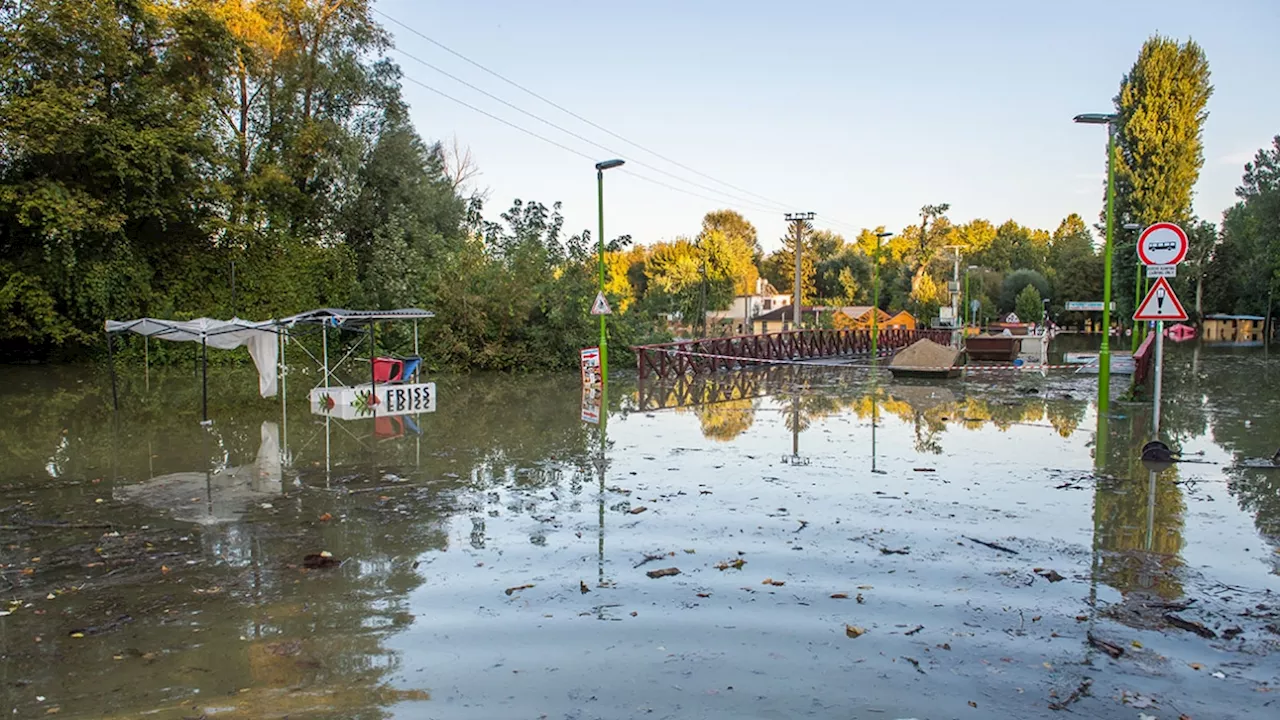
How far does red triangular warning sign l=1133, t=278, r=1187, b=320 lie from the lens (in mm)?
10930

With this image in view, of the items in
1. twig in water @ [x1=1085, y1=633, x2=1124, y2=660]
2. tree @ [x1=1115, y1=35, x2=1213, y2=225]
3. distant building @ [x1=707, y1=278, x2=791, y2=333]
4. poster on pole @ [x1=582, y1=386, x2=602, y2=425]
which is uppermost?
tree @ [x1=1115, y1=35, x2=1213, y2=225]

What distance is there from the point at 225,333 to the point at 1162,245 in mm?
15787

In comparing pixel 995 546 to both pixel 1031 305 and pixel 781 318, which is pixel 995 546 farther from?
pixel 1031 305

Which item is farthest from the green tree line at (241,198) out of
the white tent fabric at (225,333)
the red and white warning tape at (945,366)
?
the white tent fabric at (225,333)

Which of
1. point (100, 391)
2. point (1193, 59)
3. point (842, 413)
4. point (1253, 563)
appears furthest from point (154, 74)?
point (1193, 59)

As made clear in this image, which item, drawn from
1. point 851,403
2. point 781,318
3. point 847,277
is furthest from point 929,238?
point 851,403

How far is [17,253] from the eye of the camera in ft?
89.2

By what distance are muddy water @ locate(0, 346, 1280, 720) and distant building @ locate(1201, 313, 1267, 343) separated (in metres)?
62.0

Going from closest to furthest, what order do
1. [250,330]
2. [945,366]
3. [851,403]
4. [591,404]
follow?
[250,330], [851,403], [591,404], [945,366]

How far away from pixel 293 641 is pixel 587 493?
14.4 feet

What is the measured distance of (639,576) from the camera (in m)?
6.39

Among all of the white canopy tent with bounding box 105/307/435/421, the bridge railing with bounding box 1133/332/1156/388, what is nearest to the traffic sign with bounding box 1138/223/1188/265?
the bridge railing with bounding box 1133/332/1156/388

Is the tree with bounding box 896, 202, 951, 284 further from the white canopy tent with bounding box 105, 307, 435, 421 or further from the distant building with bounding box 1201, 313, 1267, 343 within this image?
the white canopy tent with bounding box 105, 307, 435, 421

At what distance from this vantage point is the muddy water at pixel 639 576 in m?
4.50
